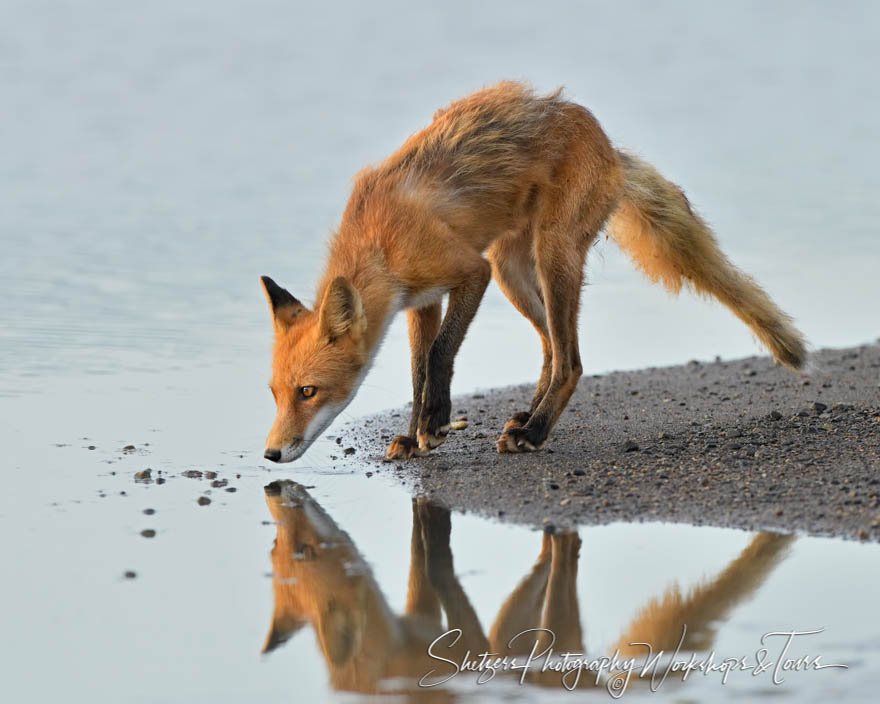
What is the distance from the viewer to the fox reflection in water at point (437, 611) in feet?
13.4

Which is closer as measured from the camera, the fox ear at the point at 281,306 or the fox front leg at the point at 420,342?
the fox ear at the point at 281,306

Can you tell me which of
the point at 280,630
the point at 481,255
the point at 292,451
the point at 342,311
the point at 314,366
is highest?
the point at 481,255

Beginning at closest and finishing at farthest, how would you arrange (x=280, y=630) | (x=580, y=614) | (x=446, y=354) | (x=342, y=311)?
(x=280, y=630) < (x=580, y=614) < (x=342, y=311) < (x=446, y=354)

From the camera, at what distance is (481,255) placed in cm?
745

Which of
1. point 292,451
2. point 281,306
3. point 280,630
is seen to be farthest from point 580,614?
point 281,306

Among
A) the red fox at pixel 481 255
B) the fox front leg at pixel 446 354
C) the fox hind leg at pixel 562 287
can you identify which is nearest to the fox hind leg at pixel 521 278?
the red fox at pixel 481 255

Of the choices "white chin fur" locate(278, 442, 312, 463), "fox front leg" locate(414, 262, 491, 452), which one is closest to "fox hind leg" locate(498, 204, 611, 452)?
"fox front leg" locate(414, 262, 491, 452)

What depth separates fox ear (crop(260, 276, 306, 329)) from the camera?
22.1 ft

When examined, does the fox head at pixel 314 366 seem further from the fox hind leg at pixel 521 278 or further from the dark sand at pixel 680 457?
the fox hind leg at pixel 521 278

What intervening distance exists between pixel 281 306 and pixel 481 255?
1.42 metres

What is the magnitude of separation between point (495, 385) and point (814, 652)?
18.7ft

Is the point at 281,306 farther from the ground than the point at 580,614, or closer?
Result: farther from the ground

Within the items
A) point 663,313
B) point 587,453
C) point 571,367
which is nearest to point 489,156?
point 571,367

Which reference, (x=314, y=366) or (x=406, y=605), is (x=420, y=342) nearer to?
(x=314, y=366)
